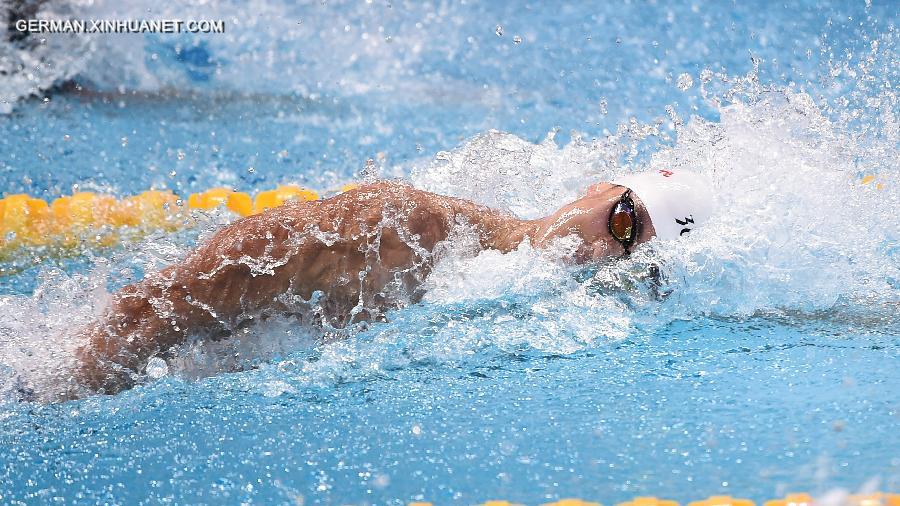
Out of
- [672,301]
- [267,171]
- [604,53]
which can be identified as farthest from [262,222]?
[604,53]

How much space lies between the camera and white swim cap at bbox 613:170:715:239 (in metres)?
2.07

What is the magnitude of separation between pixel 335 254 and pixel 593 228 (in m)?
0.58

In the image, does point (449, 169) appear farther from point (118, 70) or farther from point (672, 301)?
point (118, 70)

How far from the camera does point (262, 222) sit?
1868 mm

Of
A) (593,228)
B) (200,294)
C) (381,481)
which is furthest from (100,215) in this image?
(381,481)

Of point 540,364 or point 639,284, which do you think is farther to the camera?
point 639,284

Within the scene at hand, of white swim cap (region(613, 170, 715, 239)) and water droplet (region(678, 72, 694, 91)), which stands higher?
water droplet (region(678, 72, 694, 91))

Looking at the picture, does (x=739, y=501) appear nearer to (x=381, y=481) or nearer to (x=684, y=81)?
(x=381, y=481)

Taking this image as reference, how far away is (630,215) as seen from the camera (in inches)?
79.8

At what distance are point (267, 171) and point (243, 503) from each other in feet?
9.78

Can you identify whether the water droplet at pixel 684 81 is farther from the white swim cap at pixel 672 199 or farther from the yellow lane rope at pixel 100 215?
the white swim cap at pixel 672 199

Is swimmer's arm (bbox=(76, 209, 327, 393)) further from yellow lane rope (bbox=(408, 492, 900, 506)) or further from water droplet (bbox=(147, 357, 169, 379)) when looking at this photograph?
yellow lane rope (bbox=(408, 492, 900, 506))

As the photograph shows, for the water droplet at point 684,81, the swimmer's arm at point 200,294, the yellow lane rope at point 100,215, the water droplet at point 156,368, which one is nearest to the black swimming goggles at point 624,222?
the swimmer's arm at point 200,294

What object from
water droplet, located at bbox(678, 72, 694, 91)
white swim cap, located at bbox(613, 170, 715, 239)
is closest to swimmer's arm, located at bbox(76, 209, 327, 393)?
white swim cap, located at bbox(613, 170, 715, 239)
